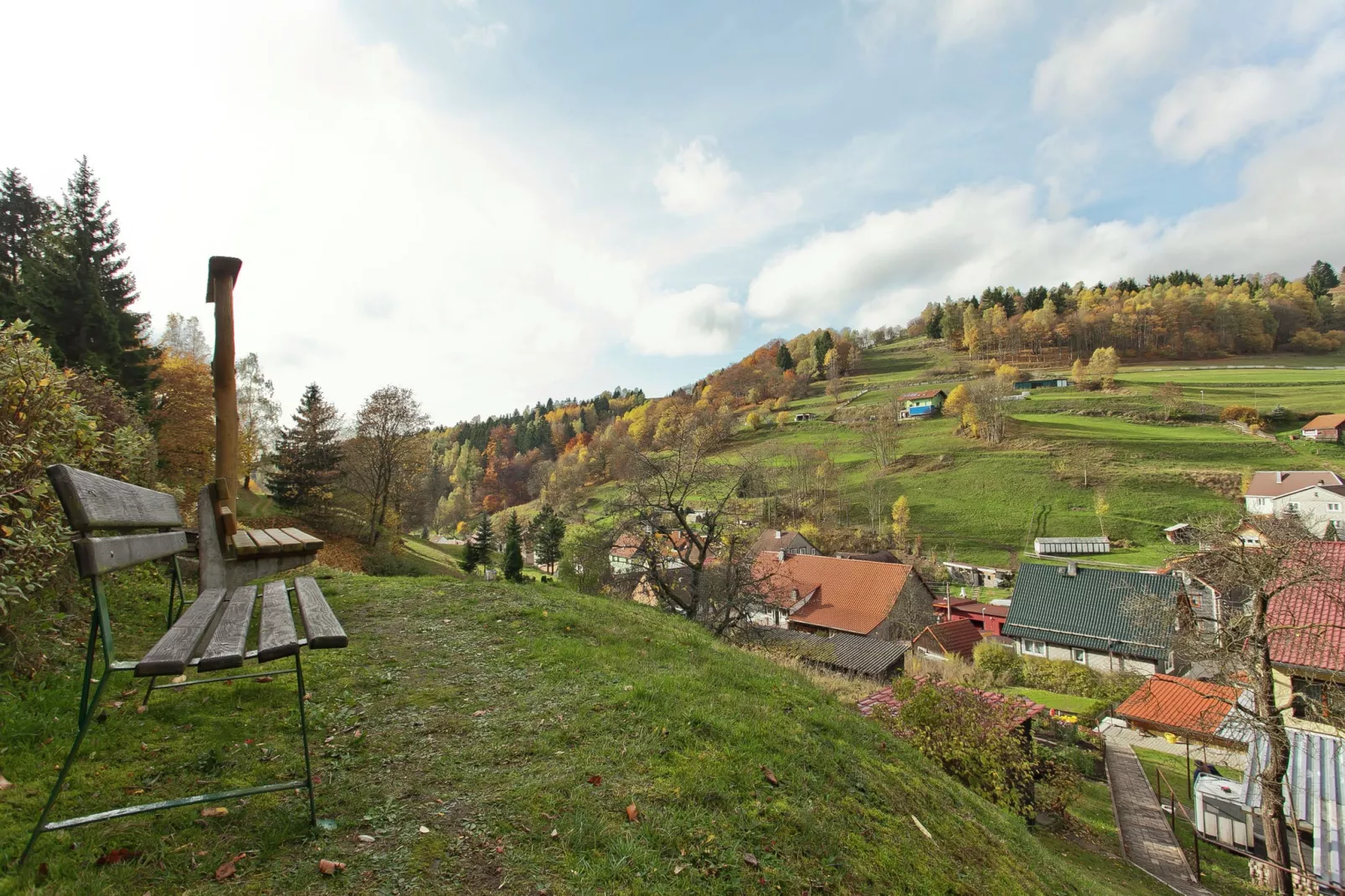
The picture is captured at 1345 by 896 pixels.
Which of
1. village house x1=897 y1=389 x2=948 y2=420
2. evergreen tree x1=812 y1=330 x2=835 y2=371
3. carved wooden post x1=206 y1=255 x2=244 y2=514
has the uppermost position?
evergreen tree x1=812 y1=330 x2=835 y2=371

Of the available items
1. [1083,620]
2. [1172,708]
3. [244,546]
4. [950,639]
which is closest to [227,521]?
[244,546]

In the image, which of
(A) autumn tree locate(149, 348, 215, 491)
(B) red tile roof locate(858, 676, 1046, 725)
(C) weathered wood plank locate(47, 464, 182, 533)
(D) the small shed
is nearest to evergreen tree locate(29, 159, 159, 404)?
(A) autumn tree locate(149, 348, 215, 491)

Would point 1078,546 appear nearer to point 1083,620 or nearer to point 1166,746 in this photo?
point 1083,620

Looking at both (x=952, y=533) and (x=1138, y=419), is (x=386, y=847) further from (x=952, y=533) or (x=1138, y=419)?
(x=1138, y=419)

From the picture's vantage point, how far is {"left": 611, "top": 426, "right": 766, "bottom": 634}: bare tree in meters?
16.7

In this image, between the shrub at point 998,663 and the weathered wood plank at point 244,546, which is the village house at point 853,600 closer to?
the shrub at point 998,663

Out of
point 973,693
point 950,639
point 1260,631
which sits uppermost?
point 1260,631

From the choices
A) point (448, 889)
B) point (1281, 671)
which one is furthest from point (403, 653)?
point (1281, 671)

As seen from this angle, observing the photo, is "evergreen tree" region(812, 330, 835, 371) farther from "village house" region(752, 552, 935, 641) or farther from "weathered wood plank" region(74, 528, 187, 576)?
"weathered wood plank" region(74, 528, 187, 576)

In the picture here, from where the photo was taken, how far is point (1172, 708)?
21.2 meters

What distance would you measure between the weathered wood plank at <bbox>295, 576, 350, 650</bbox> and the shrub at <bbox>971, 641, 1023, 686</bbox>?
31.5m

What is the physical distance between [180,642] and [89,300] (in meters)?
24.3

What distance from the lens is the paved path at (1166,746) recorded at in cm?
1894

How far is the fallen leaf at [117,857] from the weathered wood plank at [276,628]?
33.6 inches
